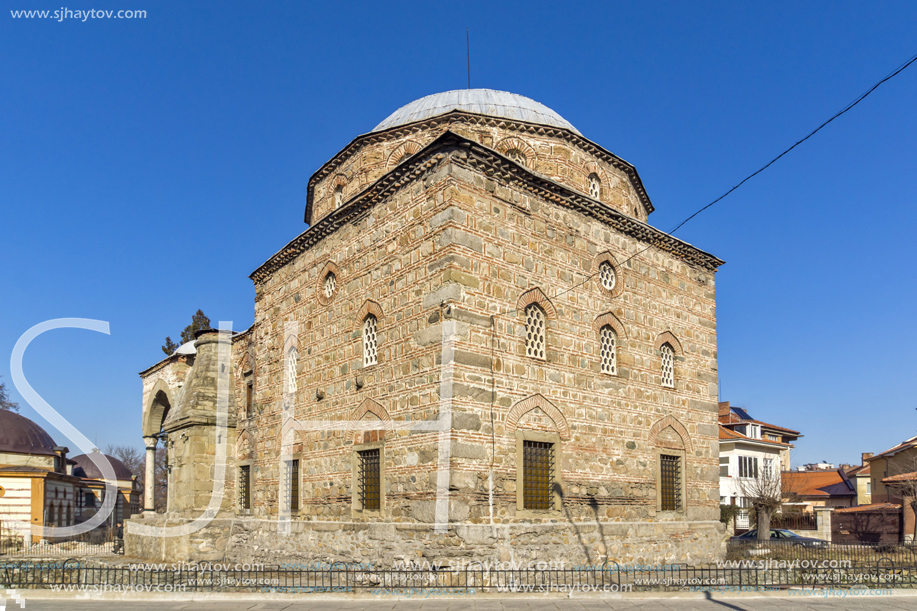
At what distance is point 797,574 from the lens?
11.6 metres

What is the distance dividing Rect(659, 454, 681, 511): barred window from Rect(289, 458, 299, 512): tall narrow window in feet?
23.6

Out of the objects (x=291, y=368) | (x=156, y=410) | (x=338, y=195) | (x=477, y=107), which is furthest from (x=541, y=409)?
(x=156, y=410)

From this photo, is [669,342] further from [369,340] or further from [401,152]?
[401,152]

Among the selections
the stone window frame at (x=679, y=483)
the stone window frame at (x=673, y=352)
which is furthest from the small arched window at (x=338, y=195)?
the stone window frame at (x=679, y=483)

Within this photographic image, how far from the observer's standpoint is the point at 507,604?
29.3 ft

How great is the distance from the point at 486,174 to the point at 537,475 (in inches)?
197

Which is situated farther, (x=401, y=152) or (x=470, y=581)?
(x=401, y=152)

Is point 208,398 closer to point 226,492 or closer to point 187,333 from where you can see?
point 226,492

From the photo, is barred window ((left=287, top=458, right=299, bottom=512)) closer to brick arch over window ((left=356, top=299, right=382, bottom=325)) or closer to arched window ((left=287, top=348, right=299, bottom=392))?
arched window ((left=287, top=348, right=299, bottom=392))

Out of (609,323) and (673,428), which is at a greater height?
(609,323)

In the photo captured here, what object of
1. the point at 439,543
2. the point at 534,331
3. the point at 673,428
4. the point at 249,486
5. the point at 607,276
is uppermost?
the point at 607,276

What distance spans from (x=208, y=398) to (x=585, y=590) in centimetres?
1135

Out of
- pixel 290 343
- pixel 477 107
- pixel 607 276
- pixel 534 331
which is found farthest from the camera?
pixel 477 107

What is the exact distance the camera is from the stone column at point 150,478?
22.5 metres
